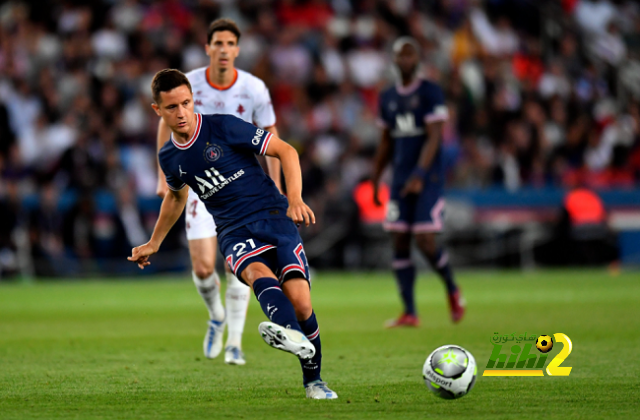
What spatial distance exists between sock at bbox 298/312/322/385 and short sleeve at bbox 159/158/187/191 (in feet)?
3.89

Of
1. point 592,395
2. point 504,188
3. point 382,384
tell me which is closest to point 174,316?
point 382,384

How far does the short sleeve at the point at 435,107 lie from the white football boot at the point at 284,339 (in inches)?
211

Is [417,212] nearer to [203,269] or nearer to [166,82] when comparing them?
[203,269]

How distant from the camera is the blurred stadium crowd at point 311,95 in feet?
58.6

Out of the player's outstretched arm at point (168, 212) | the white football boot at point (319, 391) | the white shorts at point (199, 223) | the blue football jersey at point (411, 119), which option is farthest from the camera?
the blue football jersey at point (411, 119)

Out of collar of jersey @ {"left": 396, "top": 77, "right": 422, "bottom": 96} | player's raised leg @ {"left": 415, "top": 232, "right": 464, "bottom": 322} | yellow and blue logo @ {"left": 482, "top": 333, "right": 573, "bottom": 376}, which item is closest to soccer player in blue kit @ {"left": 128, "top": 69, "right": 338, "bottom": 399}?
yellow and blue logo @ {"left": 482, "top": 333, "right": 573, "bottom": 376}

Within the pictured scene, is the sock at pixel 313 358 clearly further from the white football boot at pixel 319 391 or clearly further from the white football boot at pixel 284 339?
the white football boot at pixel 284 339

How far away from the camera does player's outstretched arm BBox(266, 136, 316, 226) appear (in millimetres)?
5082

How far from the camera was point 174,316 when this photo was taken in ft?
36.1

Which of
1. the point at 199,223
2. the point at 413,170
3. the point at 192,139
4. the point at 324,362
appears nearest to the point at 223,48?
the point at 199,223

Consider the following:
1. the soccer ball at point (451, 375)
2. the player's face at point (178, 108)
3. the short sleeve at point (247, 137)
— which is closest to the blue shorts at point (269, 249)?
the short sleeve at point (247, 137)

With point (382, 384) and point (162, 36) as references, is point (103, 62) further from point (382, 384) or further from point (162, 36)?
point (382, 384)

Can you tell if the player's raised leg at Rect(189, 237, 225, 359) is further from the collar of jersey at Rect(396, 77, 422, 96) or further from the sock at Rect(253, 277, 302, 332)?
the collar of jersey at Rect(396, 77, 422, 96)

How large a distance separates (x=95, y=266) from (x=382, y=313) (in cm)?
856
